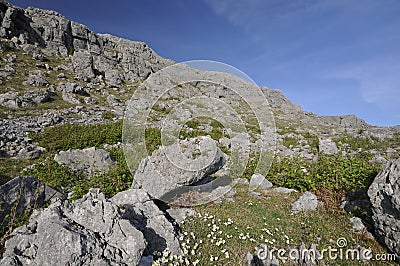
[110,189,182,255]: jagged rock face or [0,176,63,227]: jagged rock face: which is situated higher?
[0,176,63,227]: jagged rock face

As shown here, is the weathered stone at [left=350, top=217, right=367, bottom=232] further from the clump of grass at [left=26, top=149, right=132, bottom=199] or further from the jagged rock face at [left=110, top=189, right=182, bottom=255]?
the clump of grass at [left=26, top=149, right=132, bottom=199]

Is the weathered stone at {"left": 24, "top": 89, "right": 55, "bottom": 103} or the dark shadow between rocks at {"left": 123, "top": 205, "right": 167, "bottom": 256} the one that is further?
the weathered stone at {"left": 24, "top": 89, "right": 55, "bottom": 103}

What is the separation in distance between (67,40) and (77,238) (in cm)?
9432

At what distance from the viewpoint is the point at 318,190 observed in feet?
36.1

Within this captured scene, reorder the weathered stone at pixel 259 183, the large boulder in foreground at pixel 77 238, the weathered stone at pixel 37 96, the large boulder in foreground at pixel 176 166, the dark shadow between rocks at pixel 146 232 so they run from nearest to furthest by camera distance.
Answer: the large boulder in foreground at pixel 77 238 < the dark shadow between rocks at pixel 146 232 < the large boulder in foreground at pixel 176 166 < the weathered stone at pixel 259 183 < the weathered stone at pixel 37 96

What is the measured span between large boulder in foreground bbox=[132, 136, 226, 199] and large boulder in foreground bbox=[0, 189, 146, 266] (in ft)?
11.8

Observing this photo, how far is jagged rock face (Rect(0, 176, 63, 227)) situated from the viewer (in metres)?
6.91

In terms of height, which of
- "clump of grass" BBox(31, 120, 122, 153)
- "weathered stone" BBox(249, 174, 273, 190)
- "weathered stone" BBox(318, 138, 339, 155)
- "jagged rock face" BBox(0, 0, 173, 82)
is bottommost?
"weathered stone" BBox(249, 174, 273, 190)

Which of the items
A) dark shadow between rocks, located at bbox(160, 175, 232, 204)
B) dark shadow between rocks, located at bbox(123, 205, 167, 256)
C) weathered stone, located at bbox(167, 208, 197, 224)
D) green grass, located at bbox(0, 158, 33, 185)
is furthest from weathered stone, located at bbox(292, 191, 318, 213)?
green grass, located at bbox(0, 158, 33, 185)

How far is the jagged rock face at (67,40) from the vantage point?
62906mm

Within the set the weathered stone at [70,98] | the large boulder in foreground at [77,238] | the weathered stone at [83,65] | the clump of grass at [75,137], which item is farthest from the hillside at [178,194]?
the weathered stone at [83,65]

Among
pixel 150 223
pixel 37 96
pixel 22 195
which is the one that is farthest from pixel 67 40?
pixel 150 223

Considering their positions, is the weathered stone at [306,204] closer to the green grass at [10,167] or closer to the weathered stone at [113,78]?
the green grass at [10,167]

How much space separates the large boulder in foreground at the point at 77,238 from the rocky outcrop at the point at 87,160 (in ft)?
24.9
